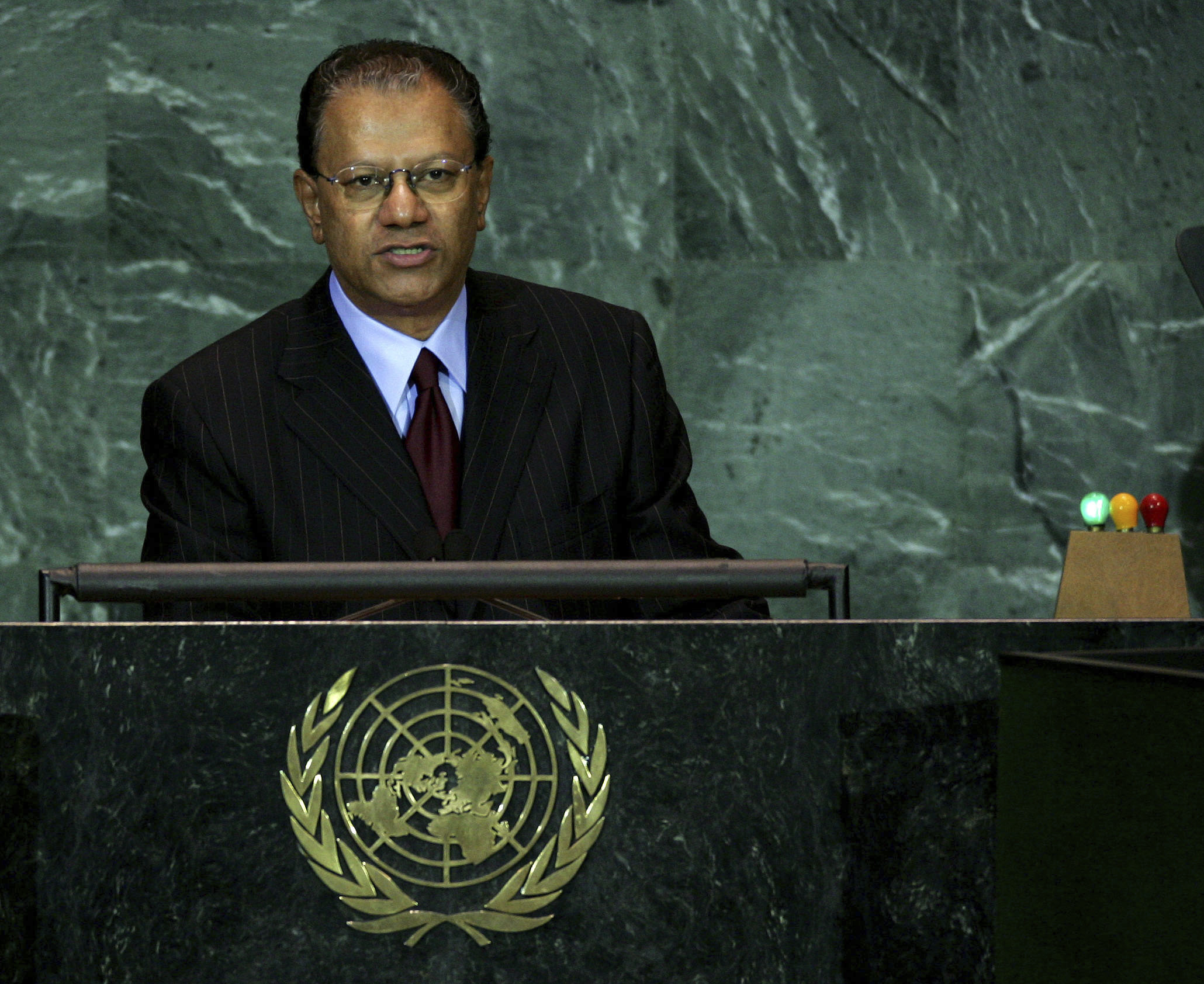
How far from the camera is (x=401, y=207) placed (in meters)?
2.08

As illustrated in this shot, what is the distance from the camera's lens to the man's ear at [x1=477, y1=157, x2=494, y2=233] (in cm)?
218

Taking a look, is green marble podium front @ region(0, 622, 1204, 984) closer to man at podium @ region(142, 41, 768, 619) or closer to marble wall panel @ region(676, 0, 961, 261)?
man at podium @ region(142, 41, 768, 619)

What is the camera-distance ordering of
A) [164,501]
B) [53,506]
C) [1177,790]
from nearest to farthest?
[1177,790] → [164,501] → [53,506]

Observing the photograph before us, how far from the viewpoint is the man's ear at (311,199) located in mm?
2174

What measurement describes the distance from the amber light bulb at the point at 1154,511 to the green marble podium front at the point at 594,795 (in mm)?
1651

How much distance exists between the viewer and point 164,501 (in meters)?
2.01

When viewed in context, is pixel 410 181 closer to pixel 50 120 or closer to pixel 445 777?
pixel 445 777

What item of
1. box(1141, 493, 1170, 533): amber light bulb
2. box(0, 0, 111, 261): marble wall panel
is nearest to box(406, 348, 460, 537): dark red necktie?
box(1141, 493, 1170, 533): amber light bulb

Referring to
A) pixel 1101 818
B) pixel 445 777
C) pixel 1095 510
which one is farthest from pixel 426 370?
A: pixel 1095 510

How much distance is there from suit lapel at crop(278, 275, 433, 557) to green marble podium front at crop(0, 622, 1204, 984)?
2.08 ft

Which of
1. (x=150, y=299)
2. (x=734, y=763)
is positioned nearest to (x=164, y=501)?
(x=734, y=763)

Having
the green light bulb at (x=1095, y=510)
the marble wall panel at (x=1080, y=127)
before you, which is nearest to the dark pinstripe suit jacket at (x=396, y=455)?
the green light bulb at (x=1095, y=510)

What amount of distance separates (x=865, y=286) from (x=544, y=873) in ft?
8.33

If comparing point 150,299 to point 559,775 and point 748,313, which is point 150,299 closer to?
point 748,313
